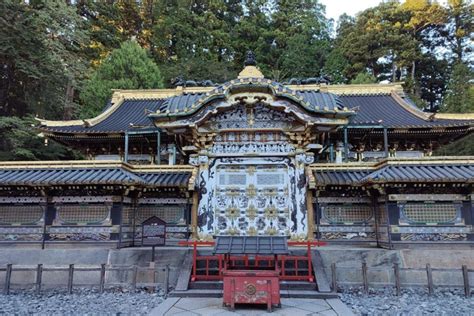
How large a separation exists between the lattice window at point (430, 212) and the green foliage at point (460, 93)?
22.3m

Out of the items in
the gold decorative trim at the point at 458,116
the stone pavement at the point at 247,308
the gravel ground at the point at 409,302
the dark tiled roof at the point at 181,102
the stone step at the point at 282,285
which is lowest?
the gravel ground at the point at 409,302

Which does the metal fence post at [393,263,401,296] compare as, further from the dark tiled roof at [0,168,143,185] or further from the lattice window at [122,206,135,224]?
the lattice window at [122,206,135,224]

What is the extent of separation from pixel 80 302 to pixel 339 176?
8.83m

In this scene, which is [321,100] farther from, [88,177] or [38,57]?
[38,57]

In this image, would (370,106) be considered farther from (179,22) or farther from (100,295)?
(179,22)

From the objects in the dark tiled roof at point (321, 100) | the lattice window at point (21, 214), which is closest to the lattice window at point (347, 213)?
the dark tiled roof at point (321, 100)

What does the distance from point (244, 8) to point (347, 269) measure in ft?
129

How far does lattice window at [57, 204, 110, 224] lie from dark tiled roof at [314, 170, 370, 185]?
7.34m

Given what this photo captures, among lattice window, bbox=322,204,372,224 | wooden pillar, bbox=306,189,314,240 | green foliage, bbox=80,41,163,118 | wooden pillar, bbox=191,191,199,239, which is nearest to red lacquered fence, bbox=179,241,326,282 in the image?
wooden pillar, bbox=306,189,314,240

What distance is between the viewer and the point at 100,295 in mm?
9273

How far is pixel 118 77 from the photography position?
25.2 metres

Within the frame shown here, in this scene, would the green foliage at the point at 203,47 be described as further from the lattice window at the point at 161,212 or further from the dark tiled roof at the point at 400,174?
the dark tiled roof at the point at 400,174

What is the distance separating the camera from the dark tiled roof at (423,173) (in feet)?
33.3

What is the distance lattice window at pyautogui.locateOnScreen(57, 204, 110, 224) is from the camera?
11273mm
